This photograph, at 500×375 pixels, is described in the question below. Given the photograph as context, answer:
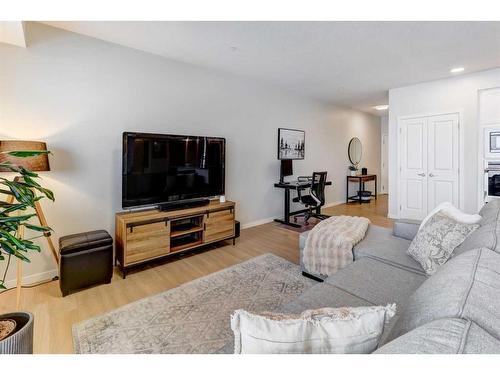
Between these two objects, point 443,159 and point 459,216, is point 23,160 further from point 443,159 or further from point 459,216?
point 443,159

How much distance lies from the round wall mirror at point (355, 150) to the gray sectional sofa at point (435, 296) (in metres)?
5.08

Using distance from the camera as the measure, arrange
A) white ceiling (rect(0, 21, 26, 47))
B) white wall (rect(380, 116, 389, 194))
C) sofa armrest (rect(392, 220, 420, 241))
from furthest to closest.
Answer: white wall (rect(380, 116, 389, 194)), sofa armrest (rect(392, 220, 420, 241)), white ceiling (rect(0, 21, 26, 47))

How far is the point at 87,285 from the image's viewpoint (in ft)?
7.82

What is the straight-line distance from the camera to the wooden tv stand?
8.54 ft

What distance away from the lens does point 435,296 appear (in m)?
0.80

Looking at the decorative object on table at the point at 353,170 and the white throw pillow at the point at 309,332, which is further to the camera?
the decorative object on table at the point at 353,170

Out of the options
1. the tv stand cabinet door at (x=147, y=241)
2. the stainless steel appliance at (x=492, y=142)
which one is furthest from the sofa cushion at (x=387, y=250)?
the stainless steel appliance at (x=492, y=142)

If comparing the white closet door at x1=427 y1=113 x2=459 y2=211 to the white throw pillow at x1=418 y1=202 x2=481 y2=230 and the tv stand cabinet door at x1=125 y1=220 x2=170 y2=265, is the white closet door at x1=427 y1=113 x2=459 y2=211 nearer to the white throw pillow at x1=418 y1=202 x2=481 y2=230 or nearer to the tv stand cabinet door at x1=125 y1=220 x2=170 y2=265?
the white throw pillow at x1=418 y1=202 x2=481 y2=230

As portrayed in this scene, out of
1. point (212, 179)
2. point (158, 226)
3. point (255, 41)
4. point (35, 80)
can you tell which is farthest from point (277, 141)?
point (35, 80)

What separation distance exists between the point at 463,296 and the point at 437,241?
1.22m

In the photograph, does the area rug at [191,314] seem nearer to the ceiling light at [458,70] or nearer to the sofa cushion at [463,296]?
the sofa cushion at [463,296]

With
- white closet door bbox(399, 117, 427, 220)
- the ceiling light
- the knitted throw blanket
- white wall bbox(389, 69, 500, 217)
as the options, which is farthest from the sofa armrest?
the ceiling light

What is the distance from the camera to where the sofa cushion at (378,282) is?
1447 mm
